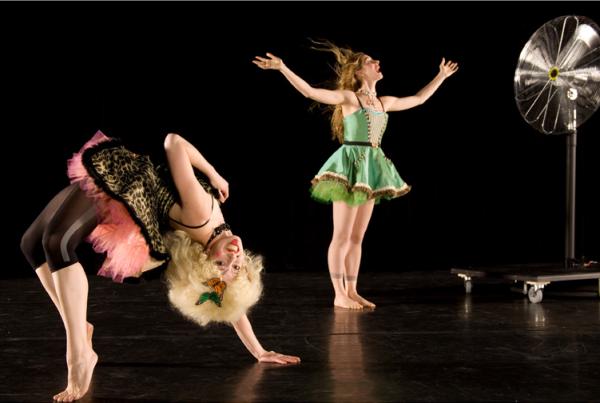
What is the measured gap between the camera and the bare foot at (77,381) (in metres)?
2.20

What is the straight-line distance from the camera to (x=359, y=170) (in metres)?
3.90

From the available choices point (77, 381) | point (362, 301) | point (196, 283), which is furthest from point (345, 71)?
point (77, 381)

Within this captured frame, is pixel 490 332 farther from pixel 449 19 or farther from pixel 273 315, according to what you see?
pixel 449 19

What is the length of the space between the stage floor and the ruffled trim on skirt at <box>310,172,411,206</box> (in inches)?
21.7

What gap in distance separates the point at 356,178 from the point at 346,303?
620mm

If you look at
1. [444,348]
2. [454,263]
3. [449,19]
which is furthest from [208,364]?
[449,19]

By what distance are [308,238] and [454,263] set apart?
113 cm

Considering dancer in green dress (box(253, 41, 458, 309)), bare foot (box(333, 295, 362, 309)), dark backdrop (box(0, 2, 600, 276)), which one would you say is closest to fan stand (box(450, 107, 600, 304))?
dancer in green dress (box(253, 41, 458, 309))

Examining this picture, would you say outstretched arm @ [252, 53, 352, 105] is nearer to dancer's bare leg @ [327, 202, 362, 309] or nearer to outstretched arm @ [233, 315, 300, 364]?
dancer's bare leg @ [327, 202, 362, 309]

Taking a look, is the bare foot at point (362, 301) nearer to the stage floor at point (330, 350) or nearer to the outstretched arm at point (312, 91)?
the stage floor at point (330, 350)

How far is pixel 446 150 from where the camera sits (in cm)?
599

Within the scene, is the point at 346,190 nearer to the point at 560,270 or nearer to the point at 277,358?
the point at 560,270

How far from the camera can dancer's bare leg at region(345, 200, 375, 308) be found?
4004 millimetres

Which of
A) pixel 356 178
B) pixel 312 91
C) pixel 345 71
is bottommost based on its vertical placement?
pixel 356 178
